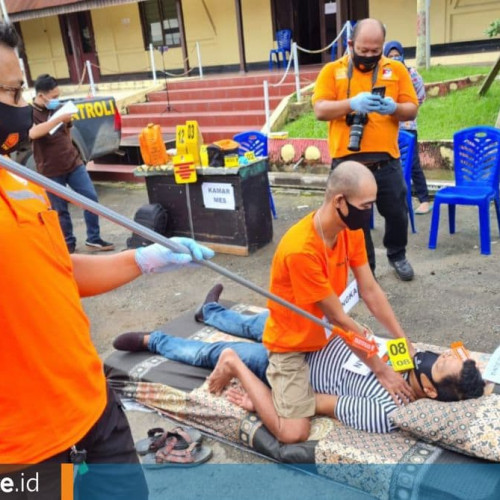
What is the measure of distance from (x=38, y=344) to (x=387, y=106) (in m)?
3.32

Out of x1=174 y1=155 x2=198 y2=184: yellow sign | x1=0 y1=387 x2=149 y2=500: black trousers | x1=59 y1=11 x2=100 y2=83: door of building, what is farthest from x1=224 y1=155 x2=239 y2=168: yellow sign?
x1=59 y1=11 x2=100 y2=83: door of building

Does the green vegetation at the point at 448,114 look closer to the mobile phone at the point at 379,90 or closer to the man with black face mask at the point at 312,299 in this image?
the mobile phone at the point at 379,90

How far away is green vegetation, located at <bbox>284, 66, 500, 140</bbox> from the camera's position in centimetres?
838

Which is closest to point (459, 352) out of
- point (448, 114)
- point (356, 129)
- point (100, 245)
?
point (356, 129)

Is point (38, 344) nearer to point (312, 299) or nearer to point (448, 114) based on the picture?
point (312, 299)

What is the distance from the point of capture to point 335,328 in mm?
2660

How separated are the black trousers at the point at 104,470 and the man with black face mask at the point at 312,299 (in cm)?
115

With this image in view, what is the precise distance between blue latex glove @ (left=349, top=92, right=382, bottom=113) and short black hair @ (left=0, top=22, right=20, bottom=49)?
115 inches

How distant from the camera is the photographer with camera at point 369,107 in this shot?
13.5ft

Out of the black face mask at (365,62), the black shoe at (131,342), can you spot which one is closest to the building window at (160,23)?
the black face mask at (365,62)

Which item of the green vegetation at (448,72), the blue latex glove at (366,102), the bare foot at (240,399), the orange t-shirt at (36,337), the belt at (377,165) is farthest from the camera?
the green vegetation at (448,72)

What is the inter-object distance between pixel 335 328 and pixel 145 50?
16.1 m

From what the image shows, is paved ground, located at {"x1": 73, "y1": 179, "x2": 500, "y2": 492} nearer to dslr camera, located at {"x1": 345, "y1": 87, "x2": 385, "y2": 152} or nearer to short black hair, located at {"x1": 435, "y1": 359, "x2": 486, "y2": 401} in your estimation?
short black hair, located at {"x1": 435, "y1": 359, "x2": 486, "y2": 401}

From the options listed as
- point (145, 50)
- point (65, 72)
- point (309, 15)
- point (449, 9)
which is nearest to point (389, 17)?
point (449, 9)
